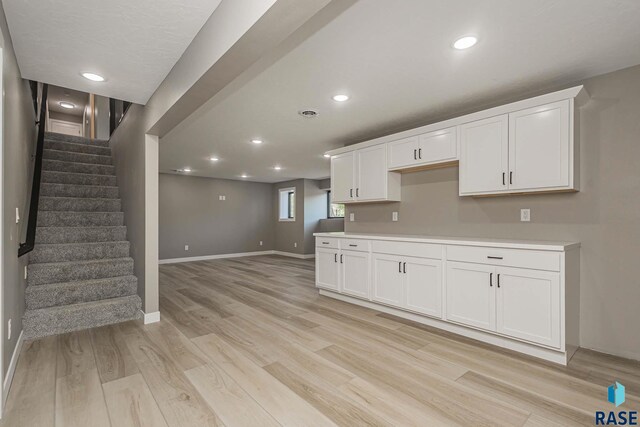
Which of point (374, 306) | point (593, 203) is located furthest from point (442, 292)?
point (593, 203)

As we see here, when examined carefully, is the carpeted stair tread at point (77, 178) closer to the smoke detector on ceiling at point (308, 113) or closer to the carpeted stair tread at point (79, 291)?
the carpeted stair tread at point (79, 291)

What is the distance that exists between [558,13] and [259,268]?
625 centimetres

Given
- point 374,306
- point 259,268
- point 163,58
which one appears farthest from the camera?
point 259,268

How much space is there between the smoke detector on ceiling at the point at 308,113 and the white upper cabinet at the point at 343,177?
3.22 ft

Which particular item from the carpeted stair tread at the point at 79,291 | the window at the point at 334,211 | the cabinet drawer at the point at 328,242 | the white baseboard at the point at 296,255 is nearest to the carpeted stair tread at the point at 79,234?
the carpeted stair tread at the point at 79,291

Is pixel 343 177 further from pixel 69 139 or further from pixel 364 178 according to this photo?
pixel 69 139

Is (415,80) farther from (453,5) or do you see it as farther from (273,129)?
(273,129)

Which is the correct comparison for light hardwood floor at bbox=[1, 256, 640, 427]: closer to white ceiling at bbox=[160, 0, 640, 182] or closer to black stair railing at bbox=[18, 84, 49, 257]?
black stair railing at bbox=[18, 84, 49, 257]

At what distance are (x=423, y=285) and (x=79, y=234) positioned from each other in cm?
416

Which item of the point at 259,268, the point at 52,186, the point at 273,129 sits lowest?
the point at 259,268

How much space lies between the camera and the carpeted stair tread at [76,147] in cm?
481

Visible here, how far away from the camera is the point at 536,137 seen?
105 inches

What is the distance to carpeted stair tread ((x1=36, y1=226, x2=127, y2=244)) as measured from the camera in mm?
3647

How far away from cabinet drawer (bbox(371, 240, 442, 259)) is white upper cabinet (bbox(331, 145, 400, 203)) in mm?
651
